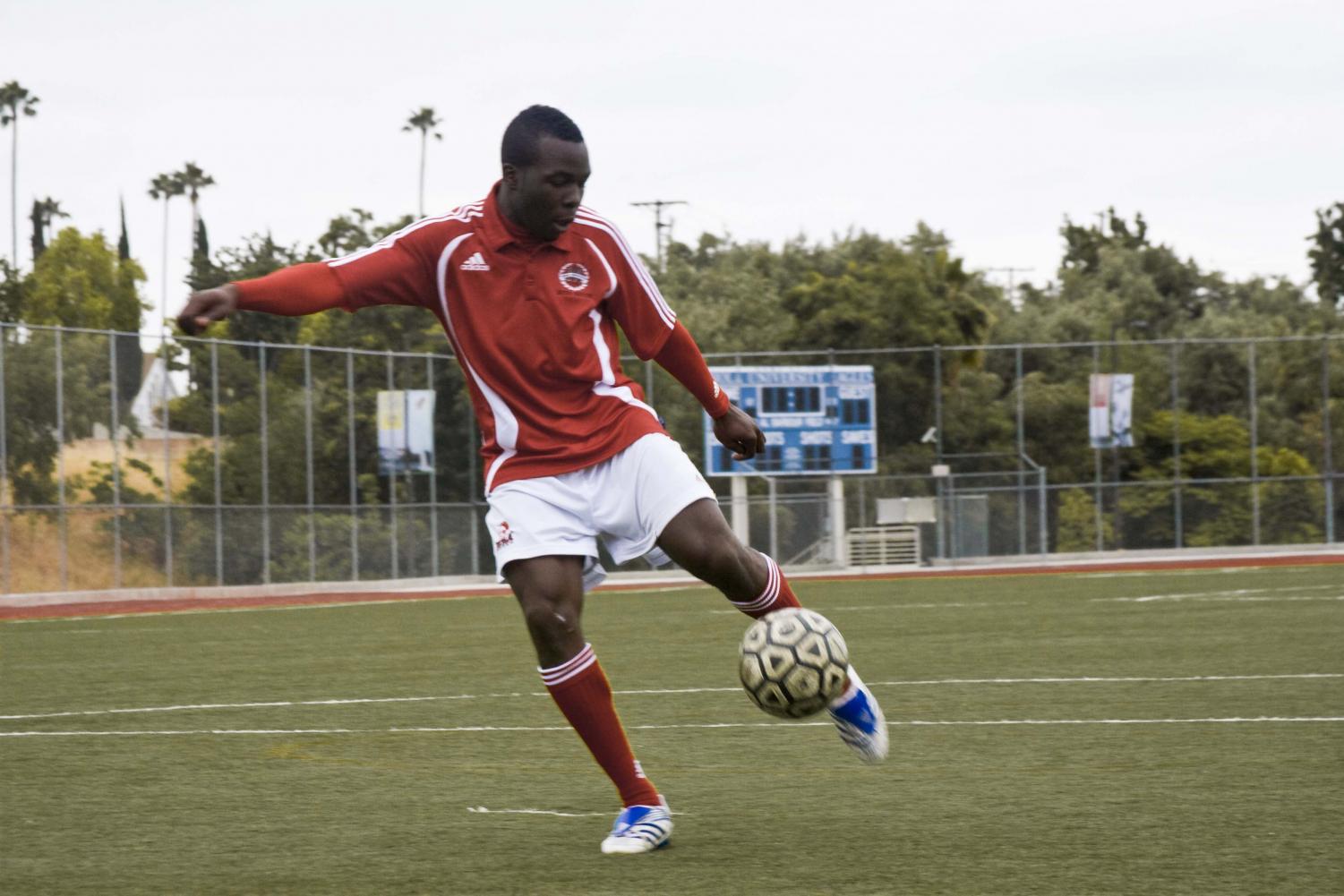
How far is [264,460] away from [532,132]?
27.5 m

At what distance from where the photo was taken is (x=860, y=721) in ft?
18.6

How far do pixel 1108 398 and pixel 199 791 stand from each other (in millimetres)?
33690

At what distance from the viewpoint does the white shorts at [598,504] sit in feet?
17.4

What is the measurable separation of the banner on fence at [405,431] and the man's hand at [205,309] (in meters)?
29.4

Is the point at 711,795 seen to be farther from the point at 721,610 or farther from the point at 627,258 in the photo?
the point at 721,610

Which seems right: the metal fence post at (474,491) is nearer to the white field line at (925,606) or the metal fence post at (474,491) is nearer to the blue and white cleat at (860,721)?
the white field line at (925,606)

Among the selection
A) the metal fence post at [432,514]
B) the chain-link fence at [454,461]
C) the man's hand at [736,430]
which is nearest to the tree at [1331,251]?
the chain-link fence at [454,461]

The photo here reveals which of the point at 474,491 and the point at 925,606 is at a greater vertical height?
the point at 474,491

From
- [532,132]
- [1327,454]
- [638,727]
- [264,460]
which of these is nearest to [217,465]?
[264,460]

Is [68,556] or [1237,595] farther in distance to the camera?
[68,556]

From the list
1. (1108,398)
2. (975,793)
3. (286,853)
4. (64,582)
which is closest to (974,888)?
(975,793)

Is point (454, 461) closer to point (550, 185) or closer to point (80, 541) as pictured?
point (80, 541)

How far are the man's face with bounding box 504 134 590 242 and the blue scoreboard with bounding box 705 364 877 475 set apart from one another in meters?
28.9

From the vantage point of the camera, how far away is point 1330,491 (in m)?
37.6
